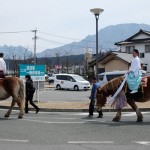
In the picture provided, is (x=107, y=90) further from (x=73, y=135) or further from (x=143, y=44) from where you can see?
(x=143, y=44)

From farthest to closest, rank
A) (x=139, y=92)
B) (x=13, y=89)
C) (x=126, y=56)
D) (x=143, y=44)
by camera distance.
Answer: (x=143, y=44) < (x=126, y=56) < (x=13, y=89) < (x=139, y=92)

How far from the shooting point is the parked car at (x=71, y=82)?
135ft

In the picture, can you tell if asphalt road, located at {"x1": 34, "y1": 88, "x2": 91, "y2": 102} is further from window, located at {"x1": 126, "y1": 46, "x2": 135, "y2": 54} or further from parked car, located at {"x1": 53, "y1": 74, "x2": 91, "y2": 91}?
window, located at {"x1": 126, "y1": 46, "x2": 135, "y2": 54}

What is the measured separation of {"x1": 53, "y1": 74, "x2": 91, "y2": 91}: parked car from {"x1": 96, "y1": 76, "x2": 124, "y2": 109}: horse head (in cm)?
2697

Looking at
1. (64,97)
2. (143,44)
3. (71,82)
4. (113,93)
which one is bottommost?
(64,97)

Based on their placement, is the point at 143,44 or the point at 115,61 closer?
the point at 115,61

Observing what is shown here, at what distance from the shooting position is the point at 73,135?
409 inches

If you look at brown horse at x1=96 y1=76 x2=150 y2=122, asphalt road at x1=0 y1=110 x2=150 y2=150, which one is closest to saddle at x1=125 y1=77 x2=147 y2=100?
brown horse at x1=96 y1=76 x2=150 y2=122

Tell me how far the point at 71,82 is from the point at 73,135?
31.7m

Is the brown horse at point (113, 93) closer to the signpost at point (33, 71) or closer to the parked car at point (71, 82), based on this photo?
the signpost at point (33, 71)

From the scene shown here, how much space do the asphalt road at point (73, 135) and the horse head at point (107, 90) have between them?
3.97 feet

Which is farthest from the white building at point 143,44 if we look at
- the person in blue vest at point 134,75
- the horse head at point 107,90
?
the person in blue vest at point 134,75

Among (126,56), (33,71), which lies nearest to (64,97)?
(33,71)

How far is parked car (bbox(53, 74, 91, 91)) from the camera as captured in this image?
41.2 meters
